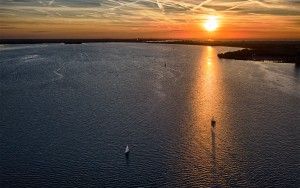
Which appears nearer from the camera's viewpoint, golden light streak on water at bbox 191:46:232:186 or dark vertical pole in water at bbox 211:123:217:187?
dark vertical pole in water at bbox 211:123:217:187

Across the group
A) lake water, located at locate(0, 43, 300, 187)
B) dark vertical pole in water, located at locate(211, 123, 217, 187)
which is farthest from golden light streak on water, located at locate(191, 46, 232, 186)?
lake water, located at locate(0, 43, 300, 187)

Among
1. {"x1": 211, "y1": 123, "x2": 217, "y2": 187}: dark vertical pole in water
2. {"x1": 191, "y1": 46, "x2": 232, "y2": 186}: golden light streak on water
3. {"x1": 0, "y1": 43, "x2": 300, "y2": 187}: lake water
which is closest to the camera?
{"x1": 211, "y1": 123, "x2": 217, "y2": 187}: dark vertical pole in water

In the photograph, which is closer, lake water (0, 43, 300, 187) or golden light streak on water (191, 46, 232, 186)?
lake water (0, 43, 300, 187)

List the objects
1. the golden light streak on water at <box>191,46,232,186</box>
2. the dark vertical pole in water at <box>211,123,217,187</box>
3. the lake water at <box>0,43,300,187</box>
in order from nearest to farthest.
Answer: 1. the dark vertical pole in water at <box>211,123,217,187</box>
2. the lake water at <box>0,43,300,187</box>
3. the golden light streak on water at <box>191,46,232,186</box>

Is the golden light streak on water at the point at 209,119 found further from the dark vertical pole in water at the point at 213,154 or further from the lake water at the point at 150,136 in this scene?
the lake water at the point at 150,136

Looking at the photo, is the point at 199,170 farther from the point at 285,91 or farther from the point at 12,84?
the point at 12,84

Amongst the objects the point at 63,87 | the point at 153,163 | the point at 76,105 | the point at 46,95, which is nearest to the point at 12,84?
the point at 63,87

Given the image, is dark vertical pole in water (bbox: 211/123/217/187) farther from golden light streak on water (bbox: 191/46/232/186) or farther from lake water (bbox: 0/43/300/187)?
lake water (bbox: 0/43/300/187)

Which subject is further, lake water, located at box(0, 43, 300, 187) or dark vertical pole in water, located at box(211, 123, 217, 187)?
lake water, located at box(0, 43, 300, 187)
